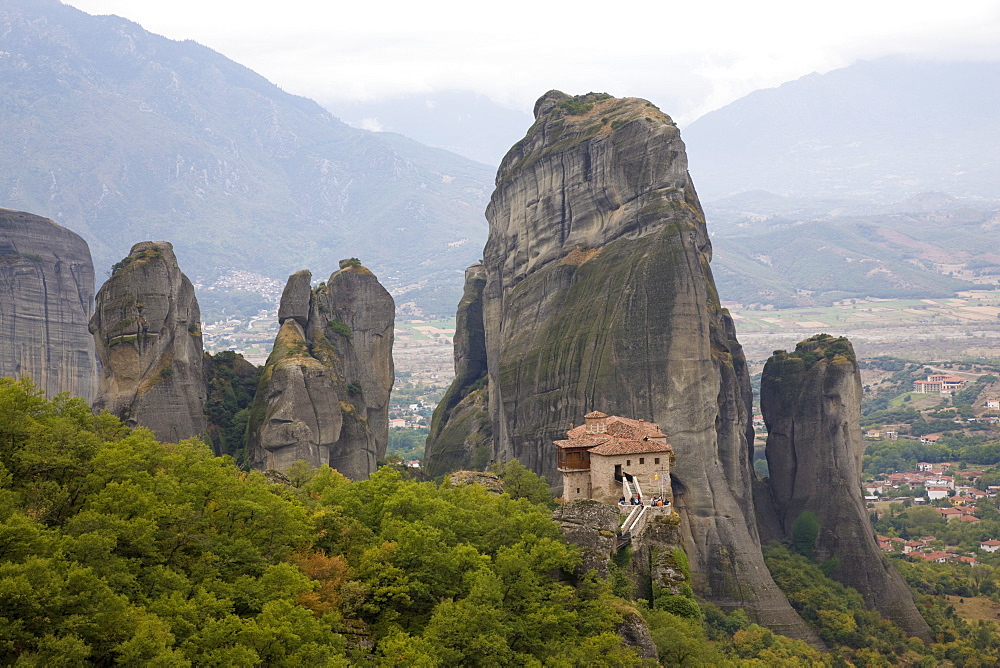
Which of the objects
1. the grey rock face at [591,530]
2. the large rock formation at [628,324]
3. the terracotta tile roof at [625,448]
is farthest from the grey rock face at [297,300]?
the grey rock face at [591,530]

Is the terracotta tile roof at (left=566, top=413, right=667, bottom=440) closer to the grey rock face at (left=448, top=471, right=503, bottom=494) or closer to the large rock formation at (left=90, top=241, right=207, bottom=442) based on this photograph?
the grey rock face at (left=448, top=471, right=503, bottom=494)

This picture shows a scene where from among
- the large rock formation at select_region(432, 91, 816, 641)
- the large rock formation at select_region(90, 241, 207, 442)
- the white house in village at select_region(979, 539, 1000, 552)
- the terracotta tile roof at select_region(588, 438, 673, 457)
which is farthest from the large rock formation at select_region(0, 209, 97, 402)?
the white house in village at select_region(979, 539, 1000, 552)

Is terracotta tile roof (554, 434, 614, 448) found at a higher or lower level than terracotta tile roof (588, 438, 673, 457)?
higher

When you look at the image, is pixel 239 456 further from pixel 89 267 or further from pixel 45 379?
pixel 89 267

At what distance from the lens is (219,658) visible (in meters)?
33.4

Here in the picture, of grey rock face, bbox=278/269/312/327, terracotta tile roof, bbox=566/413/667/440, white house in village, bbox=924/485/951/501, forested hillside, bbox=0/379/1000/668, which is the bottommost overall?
white house in village, bbox=924/485/951/501

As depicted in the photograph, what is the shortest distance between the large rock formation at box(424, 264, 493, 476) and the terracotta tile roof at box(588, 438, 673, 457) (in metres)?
43.4

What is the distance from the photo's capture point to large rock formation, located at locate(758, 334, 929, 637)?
87.8 metres

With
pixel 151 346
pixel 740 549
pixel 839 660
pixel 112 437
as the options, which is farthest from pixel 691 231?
pixel 112 437

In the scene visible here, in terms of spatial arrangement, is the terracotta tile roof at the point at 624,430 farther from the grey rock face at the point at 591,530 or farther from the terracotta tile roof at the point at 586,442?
the grey rock face at the point at 591,530

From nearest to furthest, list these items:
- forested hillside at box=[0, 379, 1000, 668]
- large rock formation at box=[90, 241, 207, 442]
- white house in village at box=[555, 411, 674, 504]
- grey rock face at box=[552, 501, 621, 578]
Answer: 1. forested hillside at box=[0, 379, 1000, 668]
2. grey rock face at box=[552, 501, 621, 578]
3. white house in village at box=[555, 411, 674, 504]
4. large rock formation at box=[90, 241, 207, 442]

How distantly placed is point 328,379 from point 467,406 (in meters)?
35.3

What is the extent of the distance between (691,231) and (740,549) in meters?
24.5

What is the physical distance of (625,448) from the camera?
62.2 metres
